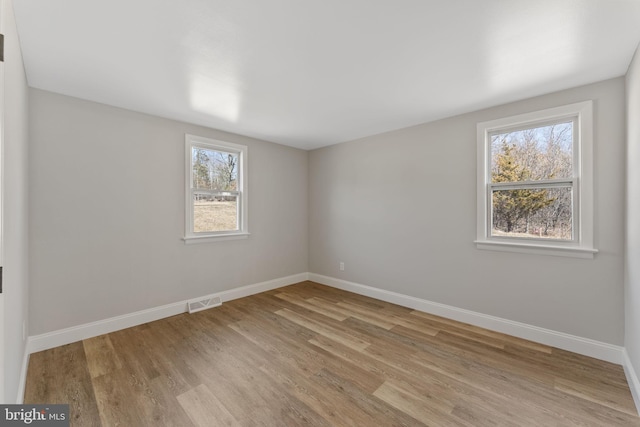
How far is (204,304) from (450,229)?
3.28m

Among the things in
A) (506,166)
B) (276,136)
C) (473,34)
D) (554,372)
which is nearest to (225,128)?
(276,136)

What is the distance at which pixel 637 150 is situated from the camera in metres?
1.92

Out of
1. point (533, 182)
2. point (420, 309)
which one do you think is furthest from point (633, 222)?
point (420, 309)

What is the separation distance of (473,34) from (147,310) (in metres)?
4.04

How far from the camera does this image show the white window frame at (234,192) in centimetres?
347

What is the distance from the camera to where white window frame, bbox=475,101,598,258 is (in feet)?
7.93

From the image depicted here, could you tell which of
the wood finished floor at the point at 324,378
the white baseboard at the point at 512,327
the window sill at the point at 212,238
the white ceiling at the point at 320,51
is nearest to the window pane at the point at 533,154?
the white ceiling at the point at 320,51

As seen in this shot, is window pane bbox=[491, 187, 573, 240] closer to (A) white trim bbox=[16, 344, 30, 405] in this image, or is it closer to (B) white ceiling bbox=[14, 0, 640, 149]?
(B) white ceiling bbox=[14, 0, 640, 149]

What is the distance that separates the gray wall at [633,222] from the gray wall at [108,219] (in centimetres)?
405

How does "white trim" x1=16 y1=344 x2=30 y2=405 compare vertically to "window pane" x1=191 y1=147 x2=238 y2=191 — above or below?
below

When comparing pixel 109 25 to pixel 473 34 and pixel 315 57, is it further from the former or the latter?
pixel 473 34

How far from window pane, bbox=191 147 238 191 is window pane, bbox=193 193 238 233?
150 millimetres

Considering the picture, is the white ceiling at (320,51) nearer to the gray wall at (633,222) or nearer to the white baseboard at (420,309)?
the gray wall at (633,222)

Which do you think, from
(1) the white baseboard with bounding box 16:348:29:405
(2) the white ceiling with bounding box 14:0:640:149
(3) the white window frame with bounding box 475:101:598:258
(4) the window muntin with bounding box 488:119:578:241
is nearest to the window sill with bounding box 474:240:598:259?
(3) the white window frame with bounding box 475:101:598:258
